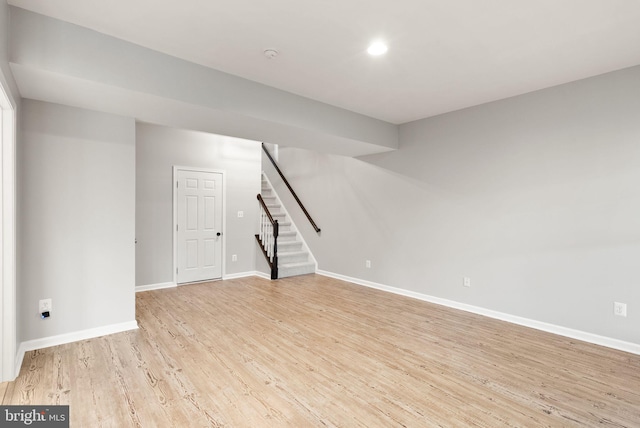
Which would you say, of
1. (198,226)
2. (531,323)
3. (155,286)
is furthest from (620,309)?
(155,286)

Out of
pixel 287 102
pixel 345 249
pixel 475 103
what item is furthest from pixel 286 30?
pixel 345 249

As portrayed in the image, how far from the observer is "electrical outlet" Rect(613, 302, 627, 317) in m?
3.04

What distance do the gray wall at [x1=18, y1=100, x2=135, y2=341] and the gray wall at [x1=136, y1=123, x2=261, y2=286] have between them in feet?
5.99

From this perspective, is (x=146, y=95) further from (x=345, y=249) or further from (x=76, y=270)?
(x=345, y=249)

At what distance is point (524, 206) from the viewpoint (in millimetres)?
3688

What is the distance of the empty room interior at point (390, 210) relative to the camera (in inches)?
86.7

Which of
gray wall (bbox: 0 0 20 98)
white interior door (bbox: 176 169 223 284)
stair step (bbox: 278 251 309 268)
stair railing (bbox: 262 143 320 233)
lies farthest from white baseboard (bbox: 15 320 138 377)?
stair railing (bbox: 262 143 320 233)

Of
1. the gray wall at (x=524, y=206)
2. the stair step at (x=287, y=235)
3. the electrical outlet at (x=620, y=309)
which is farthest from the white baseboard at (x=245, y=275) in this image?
the electrical outlet at (x=620, y=309)

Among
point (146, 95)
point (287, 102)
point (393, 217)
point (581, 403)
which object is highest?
point (287, 102)

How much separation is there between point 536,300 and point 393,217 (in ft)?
7.15

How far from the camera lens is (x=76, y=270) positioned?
315 centimetres

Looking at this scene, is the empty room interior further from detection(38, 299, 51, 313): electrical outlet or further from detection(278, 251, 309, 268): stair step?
detection(278, 251, 309, 268): stair step

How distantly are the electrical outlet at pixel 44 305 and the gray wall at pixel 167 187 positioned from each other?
2043 mm

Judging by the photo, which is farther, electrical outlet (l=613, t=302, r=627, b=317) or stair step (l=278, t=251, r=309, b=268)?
stair step (l=278, t=251, r=309, b=268)
